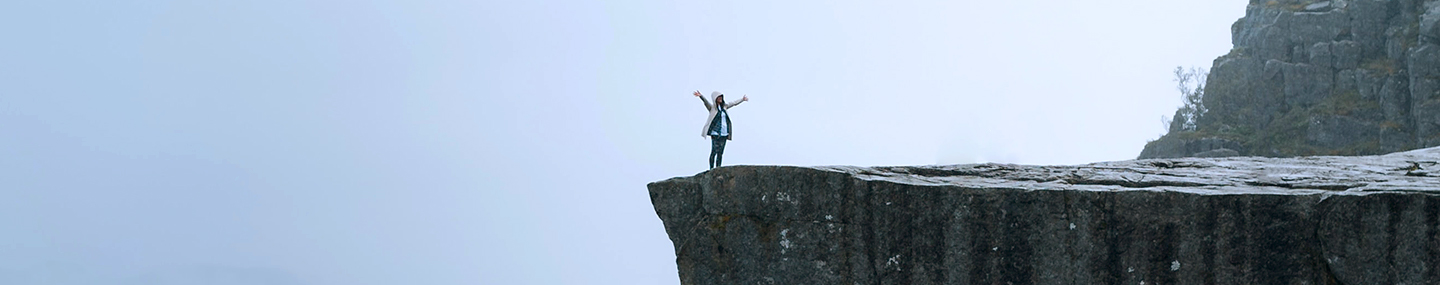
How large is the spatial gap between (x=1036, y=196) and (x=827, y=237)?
206 centimetres

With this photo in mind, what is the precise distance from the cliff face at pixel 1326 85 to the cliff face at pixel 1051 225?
4824cm

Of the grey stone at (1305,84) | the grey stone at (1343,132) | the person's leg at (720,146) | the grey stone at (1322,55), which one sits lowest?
the person's leg at (720,146)

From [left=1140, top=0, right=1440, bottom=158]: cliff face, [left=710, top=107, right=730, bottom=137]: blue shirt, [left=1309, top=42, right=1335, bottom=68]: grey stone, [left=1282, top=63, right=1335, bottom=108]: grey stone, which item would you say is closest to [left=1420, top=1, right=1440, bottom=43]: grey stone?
[left=1140, top=0, right=1440, bottom=158]: cliff face

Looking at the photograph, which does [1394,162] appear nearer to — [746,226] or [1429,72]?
[746,226]

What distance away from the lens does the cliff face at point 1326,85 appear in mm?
53188

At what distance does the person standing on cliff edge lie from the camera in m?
16.2

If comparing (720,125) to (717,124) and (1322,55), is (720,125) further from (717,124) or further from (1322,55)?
(1322,55)

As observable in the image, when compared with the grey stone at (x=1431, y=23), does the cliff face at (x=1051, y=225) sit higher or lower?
lower

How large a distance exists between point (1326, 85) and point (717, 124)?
5254 centimetres

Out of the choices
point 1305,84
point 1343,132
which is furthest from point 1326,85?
point 1343,132

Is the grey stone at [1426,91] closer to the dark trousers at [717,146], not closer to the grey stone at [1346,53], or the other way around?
the grey stone at [1346,53]

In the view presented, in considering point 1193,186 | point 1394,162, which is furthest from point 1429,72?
point 1193,186

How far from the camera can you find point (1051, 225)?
10281 mm

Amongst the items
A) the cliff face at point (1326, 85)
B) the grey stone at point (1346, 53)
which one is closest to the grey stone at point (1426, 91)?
the cliff face at point (1326, 85)
